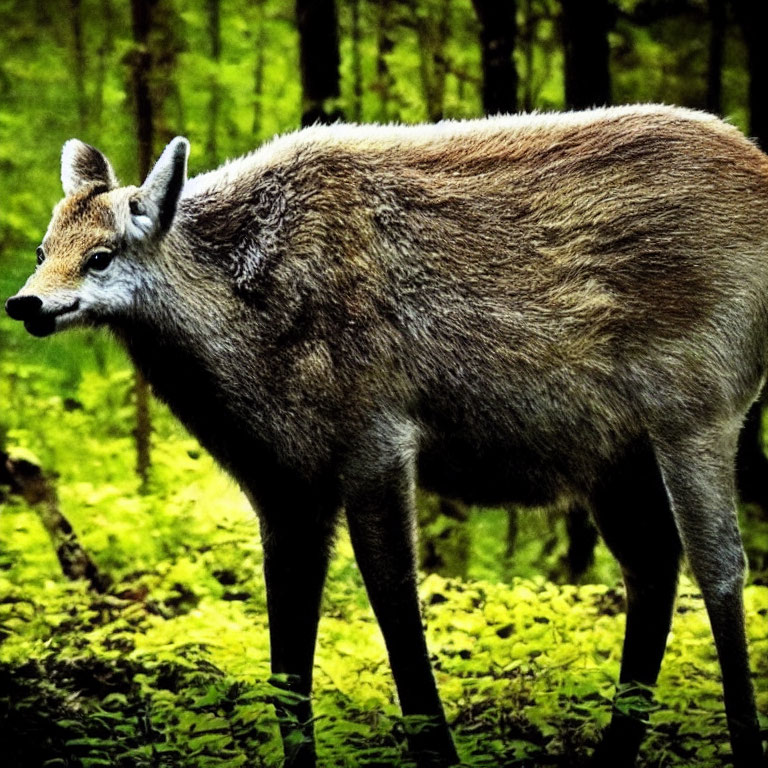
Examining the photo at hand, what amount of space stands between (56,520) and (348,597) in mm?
1919

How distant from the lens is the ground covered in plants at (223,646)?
14.0 ft

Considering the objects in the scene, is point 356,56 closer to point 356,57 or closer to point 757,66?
point 356,57

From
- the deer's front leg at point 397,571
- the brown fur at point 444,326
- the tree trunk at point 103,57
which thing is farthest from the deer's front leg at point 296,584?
the tree trunk at point 103,57

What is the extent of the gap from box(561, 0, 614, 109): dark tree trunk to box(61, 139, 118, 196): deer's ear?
3361 millimetres

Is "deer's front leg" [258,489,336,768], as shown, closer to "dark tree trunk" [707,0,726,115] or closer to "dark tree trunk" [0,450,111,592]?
"dark tree trunk" [0,450,111,592]

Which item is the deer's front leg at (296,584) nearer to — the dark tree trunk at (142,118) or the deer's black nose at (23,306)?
the deer's black nose at (23,306)

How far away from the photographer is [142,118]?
813 centimetres

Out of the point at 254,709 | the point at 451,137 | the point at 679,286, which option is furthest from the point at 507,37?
the point at 254,709

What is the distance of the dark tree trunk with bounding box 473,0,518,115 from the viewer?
7.35 metres

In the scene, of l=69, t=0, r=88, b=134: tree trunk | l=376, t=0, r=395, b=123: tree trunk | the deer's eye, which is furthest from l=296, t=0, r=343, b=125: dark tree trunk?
the deer's eye

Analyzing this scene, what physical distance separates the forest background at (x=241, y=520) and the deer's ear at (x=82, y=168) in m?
0.63

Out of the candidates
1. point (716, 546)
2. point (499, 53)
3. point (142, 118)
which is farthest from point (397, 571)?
point (142, 118)

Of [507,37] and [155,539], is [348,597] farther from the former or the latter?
[507,37]

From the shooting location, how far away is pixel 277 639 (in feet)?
14.9
